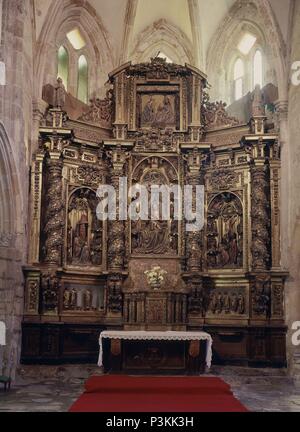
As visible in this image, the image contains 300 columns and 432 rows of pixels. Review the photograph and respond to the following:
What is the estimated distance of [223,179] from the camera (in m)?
18.5

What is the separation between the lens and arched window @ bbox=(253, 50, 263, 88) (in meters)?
19.8

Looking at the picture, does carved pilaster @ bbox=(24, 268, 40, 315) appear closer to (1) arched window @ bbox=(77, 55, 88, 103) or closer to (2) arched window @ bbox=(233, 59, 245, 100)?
(1) arched window @ bbox=(77, 55, 88, 103)

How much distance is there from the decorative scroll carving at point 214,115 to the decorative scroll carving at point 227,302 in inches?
179

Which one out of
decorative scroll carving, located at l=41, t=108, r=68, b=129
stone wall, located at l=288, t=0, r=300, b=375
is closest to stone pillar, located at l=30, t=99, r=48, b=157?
decorative scroll carving, located at l=41, t=108, r=68, b=129

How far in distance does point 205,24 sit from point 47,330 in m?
10.4

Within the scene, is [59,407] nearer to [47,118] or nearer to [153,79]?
[47,118]

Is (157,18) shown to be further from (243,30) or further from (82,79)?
(82,79)

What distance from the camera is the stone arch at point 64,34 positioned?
18.2m

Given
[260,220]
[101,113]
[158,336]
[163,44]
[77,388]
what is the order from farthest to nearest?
[163,44] < [101,113] < [260,220] < [158,336] < [77,388]

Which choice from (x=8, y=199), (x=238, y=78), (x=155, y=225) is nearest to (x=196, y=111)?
(x=238, y=78)

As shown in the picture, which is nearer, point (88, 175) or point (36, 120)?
point (36, 120)

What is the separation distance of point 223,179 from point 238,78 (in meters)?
3.99

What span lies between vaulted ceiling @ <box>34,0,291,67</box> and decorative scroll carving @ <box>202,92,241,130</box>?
7.88 ft

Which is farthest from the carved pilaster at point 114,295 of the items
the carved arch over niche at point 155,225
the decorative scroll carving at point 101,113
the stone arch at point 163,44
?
the stone arch at point 163,44
